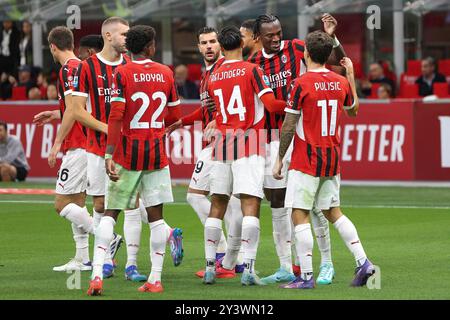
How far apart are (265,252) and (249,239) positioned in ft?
7.98

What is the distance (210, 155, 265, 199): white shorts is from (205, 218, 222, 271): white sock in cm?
27

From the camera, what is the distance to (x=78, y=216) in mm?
12172

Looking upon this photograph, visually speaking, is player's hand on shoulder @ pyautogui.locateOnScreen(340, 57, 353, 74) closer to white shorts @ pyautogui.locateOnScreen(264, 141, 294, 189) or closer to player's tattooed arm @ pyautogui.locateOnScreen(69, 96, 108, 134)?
white shorts @ pyautogui.locateOnScreen(264, 141, 294, 189)

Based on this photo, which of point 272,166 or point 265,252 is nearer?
point 272,166

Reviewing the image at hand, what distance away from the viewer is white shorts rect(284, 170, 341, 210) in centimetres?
1069

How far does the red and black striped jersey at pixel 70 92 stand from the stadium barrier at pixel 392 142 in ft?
30.1

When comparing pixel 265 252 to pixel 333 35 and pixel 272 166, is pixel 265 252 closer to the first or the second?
pixel 272 166

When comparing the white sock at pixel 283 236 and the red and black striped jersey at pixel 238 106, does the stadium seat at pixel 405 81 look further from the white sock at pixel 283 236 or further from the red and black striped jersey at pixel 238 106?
the red and black striped jersey at pixel 238 106

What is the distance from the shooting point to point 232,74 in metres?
11.0

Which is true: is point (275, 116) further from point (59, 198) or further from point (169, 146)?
point (169, 146)

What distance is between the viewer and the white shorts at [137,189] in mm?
10586

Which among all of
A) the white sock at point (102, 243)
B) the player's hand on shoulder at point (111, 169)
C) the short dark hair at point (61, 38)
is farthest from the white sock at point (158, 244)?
the short dark hair at point (61, 38)

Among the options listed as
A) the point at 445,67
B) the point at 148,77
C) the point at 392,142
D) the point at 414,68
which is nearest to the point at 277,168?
the point at 148,77

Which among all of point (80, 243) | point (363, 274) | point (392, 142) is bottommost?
point (363, 274)
